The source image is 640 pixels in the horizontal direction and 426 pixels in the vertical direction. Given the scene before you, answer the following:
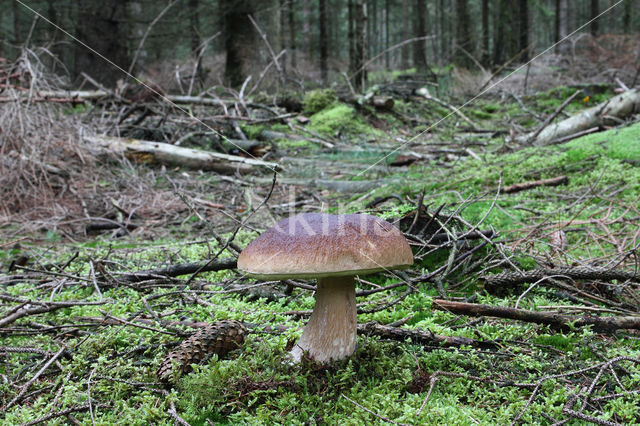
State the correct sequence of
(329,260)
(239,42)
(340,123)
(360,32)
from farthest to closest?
(239,42)
(360,32)
(340,123)
(329,260)

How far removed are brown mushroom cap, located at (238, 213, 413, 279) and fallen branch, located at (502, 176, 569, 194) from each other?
3.15m

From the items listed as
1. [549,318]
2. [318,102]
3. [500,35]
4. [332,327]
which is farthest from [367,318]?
[500,35]

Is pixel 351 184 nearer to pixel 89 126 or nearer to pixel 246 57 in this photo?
pixel 89 126

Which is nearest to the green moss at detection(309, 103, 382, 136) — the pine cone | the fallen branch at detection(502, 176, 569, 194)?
the fallen branch at detection(502, 176, 569, 194)

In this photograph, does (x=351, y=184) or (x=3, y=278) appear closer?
(x=3, y=278)

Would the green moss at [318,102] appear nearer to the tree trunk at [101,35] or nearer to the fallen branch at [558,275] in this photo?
the tree trunk at [101,35]

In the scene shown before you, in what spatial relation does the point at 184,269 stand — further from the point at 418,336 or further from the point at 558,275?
the point at 558,275

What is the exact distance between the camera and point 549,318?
1.89 m

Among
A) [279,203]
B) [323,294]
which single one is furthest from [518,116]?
[323,294]

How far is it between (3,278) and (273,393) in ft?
8.22

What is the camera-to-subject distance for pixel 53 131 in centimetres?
499

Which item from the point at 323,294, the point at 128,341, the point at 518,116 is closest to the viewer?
the point at 323,294

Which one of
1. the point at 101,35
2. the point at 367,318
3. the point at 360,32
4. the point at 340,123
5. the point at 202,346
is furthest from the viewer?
the point at 360,32

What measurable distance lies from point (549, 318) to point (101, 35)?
1111 cm
